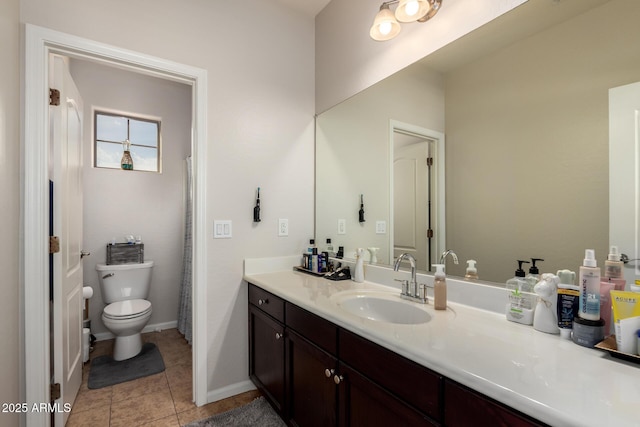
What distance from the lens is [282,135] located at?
86.7 inches

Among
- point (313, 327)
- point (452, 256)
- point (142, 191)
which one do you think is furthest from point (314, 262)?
point (142, 191)

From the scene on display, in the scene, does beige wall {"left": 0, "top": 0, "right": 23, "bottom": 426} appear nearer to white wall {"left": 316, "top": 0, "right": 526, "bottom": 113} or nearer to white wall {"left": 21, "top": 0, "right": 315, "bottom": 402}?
white wall {"left": 21, "top": 0, "right": 315, "bottom": 402}

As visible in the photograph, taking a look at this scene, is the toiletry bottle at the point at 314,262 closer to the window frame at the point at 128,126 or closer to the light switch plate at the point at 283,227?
the light switch plate at the point at 283,227

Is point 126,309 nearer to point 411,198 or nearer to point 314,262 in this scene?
point 314,262

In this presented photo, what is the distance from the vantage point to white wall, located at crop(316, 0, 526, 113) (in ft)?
4.30

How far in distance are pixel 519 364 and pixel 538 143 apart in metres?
0.81

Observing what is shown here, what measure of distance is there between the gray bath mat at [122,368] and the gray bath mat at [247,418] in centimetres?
84

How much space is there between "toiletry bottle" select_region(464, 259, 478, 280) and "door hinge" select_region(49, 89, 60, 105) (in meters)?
2.23

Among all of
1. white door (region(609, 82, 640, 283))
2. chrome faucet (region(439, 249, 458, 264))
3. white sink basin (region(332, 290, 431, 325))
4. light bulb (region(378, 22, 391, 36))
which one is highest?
light bulb (region(378, 22, 391, 36))

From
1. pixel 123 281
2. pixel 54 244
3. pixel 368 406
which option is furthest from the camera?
pixel 123 281

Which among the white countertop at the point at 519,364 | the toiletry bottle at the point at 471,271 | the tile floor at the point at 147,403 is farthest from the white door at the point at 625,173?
the tile floor at the point at 147,403

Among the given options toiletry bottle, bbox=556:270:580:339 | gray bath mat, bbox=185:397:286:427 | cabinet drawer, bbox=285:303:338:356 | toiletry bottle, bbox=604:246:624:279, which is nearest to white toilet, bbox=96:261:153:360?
gray bath mat, bbox=185:397:286:427

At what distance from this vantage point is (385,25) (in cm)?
150

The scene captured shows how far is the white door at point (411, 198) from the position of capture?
158 centimetres
